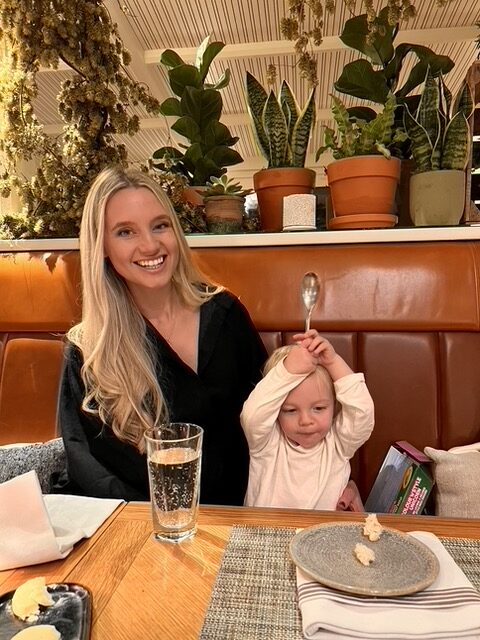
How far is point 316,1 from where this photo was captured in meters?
1.60

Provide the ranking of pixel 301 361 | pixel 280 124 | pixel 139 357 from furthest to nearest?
pixel 280 124 → pixel 139 357 → pixel 301 361

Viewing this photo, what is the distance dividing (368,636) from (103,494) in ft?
2.93

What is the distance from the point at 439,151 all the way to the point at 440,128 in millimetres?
62

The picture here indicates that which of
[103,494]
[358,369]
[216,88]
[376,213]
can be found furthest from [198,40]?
[103,494]

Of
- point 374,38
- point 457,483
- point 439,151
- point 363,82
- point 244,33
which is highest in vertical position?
point 244,33

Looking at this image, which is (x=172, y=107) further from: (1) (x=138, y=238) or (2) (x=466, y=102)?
(2) (x=466, y=102)

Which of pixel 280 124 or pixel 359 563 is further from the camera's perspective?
pixel 280 124

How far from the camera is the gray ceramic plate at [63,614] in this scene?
0.57 meters

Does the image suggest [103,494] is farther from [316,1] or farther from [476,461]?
[316,1]

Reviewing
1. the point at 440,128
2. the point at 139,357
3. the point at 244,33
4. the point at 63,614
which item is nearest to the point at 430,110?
the point at 440,128

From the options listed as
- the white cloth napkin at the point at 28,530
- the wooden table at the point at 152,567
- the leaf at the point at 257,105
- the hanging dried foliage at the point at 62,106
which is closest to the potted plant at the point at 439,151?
the leaf at the point at 257,105

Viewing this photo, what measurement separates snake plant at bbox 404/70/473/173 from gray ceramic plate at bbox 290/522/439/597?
113 cm

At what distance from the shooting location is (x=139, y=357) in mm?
1355

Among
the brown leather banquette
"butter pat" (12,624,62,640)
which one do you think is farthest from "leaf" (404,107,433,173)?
"butter pat" (12,624,62,640)
